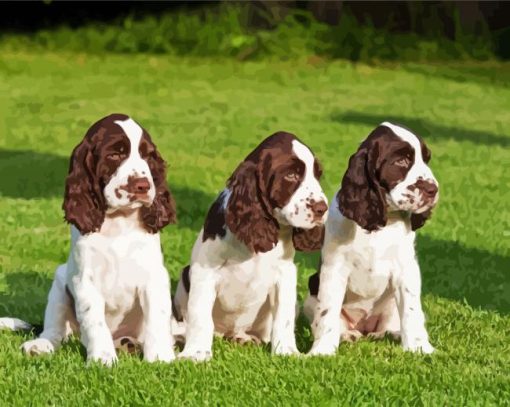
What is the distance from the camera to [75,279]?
7.54 meters

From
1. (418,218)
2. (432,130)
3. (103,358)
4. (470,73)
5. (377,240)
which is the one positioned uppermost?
(418,218)

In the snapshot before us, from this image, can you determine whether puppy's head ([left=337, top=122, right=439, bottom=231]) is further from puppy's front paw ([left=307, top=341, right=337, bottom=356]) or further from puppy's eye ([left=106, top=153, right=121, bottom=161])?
puppy's eye ([left=106, top=153, right=121, bottom=161])

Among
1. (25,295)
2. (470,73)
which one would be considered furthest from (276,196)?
(470,73)

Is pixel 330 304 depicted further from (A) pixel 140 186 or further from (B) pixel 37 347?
(B) pixel 37 347

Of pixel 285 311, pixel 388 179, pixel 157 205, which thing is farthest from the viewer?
pixel 285 311

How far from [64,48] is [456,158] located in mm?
13942

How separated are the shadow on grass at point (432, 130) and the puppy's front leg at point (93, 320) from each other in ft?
39.9

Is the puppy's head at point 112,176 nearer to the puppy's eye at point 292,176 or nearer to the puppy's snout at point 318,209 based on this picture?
the puppy's eye at point 292,176

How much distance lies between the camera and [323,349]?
25.8 feet

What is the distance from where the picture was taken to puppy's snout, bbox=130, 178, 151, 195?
7191 mm

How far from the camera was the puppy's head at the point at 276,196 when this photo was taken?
7.36 m

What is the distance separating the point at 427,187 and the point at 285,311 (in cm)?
108

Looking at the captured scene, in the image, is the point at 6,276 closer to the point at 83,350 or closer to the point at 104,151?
the point at 83,350

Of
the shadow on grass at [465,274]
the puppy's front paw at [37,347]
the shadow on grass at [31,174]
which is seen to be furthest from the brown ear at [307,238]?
the shadow on grass at [31,174]
